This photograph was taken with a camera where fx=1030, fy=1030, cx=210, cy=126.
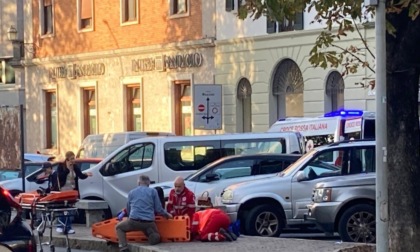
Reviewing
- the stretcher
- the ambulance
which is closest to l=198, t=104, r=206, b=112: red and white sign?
the ambulance

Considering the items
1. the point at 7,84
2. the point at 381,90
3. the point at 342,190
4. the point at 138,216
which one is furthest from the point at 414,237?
the point at 7,84

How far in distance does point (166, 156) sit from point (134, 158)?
72 cm

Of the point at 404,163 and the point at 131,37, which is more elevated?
the point at 131,37

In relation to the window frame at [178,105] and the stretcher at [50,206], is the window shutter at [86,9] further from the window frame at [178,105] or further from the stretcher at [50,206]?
the stretcher at [50,206]

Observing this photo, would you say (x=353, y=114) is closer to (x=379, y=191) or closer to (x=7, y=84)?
(x=379, y=191)

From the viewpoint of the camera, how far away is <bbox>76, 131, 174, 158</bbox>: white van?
93.9ft

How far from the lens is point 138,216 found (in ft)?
56.1

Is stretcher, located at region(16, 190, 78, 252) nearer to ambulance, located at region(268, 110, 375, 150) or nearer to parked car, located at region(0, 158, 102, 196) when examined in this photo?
parked car, located at region(0, 158, 102, 196)

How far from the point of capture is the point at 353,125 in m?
24.0

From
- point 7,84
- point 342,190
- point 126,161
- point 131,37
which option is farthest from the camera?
point 7,84

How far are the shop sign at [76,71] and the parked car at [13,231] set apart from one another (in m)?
32.0

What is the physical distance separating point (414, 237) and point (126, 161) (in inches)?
422

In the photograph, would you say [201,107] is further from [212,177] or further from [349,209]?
[349,209]

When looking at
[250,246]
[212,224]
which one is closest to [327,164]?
[212,224]
